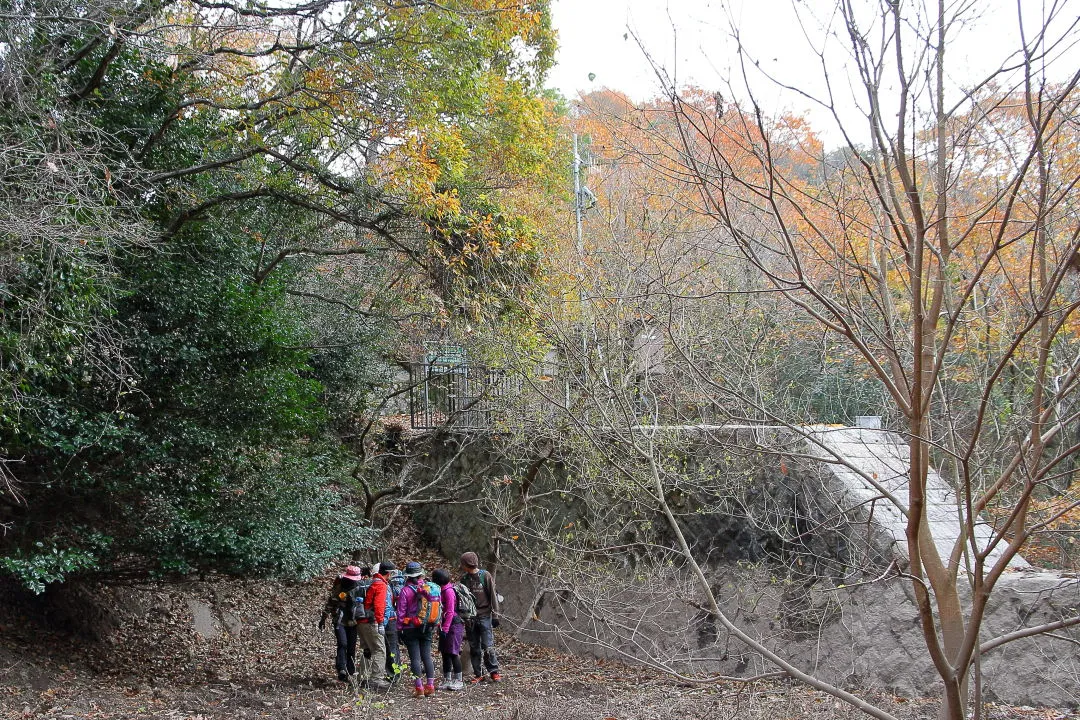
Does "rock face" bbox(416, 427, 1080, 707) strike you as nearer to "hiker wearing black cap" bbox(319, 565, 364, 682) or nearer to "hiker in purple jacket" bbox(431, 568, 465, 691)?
"hiker in purple jacket" bbox(431, 568, 465, 691)

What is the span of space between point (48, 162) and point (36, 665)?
5507 millimetres

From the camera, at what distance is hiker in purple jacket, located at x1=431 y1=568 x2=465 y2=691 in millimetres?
8461

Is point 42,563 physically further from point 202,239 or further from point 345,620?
point 202,239

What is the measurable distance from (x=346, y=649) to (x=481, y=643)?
1585 mm

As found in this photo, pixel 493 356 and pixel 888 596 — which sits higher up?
pixel 493 356

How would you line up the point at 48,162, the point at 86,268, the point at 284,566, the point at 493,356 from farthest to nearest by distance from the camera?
the point at 493,356, the point at 284,566, the point at 86,268, the point at 48,162

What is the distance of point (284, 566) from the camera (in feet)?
29.6

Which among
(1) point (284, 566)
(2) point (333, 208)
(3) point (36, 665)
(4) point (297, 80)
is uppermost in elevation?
(4) point (297, 80)

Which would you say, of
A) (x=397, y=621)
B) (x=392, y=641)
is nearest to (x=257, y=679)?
(x=392, y=641)

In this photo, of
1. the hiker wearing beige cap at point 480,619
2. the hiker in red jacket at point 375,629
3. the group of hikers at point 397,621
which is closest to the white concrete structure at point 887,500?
the hiker wearing beige cap at point 480,619

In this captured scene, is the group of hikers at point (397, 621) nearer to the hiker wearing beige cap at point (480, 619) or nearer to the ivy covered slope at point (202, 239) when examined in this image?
the hiker wearing beige cap at point (480, 619)

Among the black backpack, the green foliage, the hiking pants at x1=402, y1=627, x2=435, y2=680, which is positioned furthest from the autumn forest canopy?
the hiking pants at x1=402, y1=627, x2=435, y2=680

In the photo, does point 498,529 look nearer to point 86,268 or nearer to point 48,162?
point 86,268

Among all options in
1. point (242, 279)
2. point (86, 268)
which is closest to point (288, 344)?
point (242, 279)
